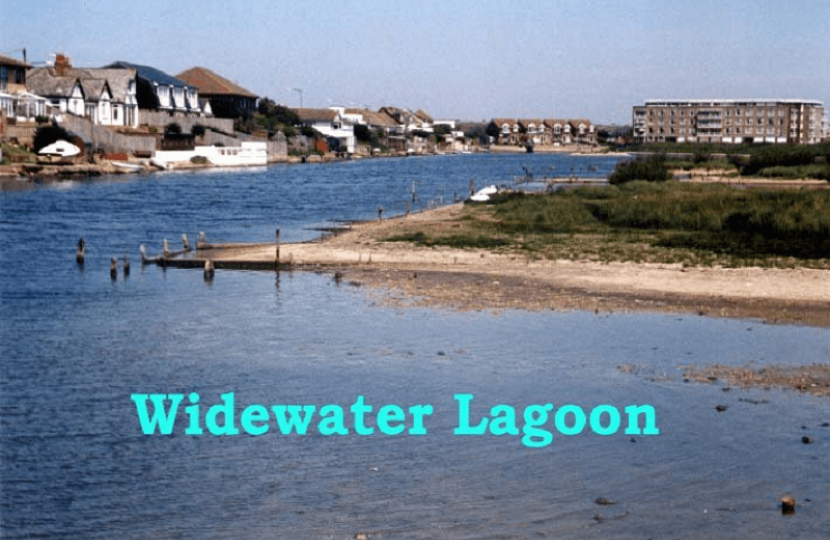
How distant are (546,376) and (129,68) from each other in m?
124

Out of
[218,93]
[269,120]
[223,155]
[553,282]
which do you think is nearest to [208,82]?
[218,93]

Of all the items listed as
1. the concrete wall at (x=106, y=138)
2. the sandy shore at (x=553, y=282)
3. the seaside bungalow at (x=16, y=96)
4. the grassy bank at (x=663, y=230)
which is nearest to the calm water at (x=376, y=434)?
the sandy shore at (x=553, y=282)

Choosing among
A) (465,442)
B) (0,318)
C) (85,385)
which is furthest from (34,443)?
(0,318)

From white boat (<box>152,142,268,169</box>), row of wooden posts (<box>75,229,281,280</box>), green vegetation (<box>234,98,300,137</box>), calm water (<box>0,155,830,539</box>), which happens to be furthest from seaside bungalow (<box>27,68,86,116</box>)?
calm water (<box>0,155,830,539</box>)

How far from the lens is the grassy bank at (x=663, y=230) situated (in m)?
40.7

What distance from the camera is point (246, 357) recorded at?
2553cm

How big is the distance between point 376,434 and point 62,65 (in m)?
117

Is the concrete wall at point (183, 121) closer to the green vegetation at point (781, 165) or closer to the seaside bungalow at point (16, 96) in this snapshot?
the seaside bungalow at point (16, 96)

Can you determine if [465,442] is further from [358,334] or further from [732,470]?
[358,334]

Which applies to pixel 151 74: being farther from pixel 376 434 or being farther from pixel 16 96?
pixel 376 434

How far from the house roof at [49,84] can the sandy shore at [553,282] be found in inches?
3137

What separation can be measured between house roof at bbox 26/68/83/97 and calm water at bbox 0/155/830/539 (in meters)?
83.6

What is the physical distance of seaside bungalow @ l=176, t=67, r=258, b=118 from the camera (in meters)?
168

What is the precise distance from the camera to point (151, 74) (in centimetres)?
14600
